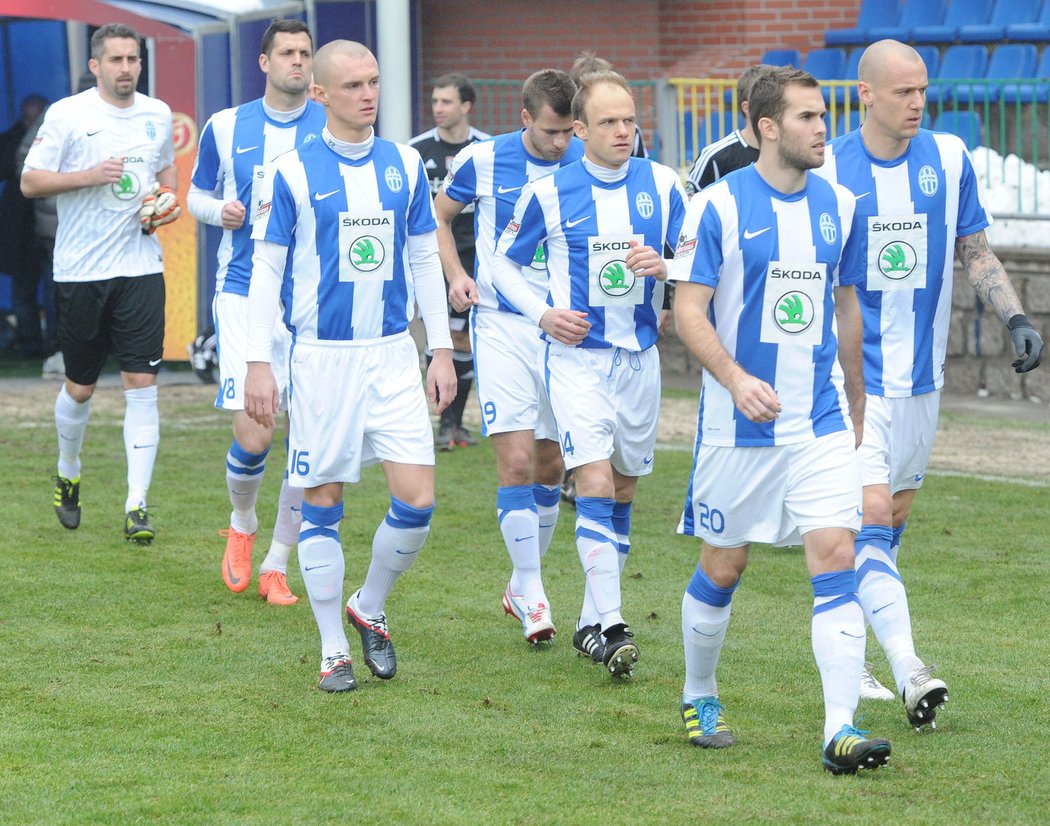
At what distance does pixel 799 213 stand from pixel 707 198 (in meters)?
0.26

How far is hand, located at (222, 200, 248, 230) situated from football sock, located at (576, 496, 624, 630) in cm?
194

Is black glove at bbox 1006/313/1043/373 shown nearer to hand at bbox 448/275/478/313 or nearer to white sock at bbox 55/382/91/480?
hand at bbox 448/275/478/313

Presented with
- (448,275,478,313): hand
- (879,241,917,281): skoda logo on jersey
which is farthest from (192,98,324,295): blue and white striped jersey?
(879,241,917,281): skoda logo on jersey

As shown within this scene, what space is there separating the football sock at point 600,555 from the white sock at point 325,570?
0.85 m

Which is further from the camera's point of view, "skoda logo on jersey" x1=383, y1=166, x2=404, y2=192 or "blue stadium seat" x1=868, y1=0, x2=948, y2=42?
"blue stadium seat" x1=868, y1=0, x2=948, y2=42

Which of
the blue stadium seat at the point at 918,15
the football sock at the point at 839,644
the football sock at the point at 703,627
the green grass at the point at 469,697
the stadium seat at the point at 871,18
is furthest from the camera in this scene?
the stadium seat at the point at 871,18

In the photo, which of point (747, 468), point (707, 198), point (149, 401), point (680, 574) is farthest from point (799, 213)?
point (149, 401)

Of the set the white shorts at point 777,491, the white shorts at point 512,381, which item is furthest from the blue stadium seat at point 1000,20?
the white shorts at point 777,491

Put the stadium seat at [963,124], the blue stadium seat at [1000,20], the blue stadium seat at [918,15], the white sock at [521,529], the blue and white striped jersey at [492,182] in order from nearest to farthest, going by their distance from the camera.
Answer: the white sock at [521,529] < the blue and white striped jersey at [492,182] < the stadium seat at [963,124] < the blue stadium seat at [1000,20] < the blue stadium seat at [918,15]

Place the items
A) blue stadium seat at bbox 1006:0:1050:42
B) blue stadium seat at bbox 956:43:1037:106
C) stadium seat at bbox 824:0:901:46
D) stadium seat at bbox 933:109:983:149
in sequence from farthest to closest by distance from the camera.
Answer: stadium seat at bbox 824:0:901:46
blue stadium seat at bbox 1006:0:1050:42
blue stadium seat at bbox 956:43:1037:106
stadium seat at bbox 933:109:983:149

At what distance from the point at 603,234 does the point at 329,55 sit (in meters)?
1.15

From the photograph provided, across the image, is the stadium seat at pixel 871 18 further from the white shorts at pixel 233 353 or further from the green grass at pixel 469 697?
the white shorts at pixel 233 353

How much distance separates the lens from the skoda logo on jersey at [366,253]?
5.53 m

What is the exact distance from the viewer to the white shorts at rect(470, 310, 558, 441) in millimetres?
6391
